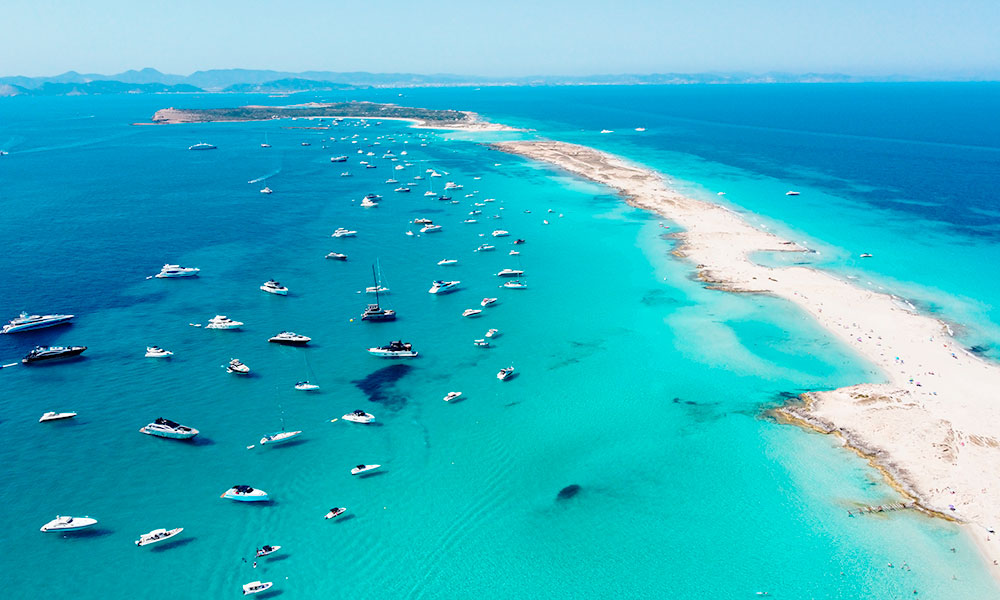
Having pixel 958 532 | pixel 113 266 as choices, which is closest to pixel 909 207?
pixel 958 532

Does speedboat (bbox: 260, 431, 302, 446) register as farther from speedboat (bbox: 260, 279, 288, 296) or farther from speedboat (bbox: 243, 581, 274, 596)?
speedboat (bbox: 260, 279, 288, 296)

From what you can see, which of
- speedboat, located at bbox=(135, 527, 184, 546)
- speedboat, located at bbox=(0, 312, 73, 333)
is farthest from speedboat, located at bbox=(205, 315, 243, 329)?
speedboat, located at bbox=(135, 527, 184, 546)

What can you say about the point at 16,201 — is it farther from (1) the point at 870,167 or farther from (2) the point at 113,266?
(1) the point at 870,167

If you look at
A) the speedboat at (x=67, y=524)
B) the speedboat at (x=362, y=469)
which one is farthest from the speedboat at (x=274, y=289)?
the speedboat at (x=67, y=524)

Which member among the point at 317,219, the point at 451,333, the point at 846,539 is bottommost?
the point at 846,539

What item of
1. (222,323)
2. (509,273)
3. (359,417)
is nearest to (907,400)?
(359,417)

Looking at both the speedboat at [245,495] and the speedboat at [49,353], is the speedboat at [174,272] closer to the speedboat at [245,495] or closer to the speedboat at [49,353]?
the speedboat at [49,353]
